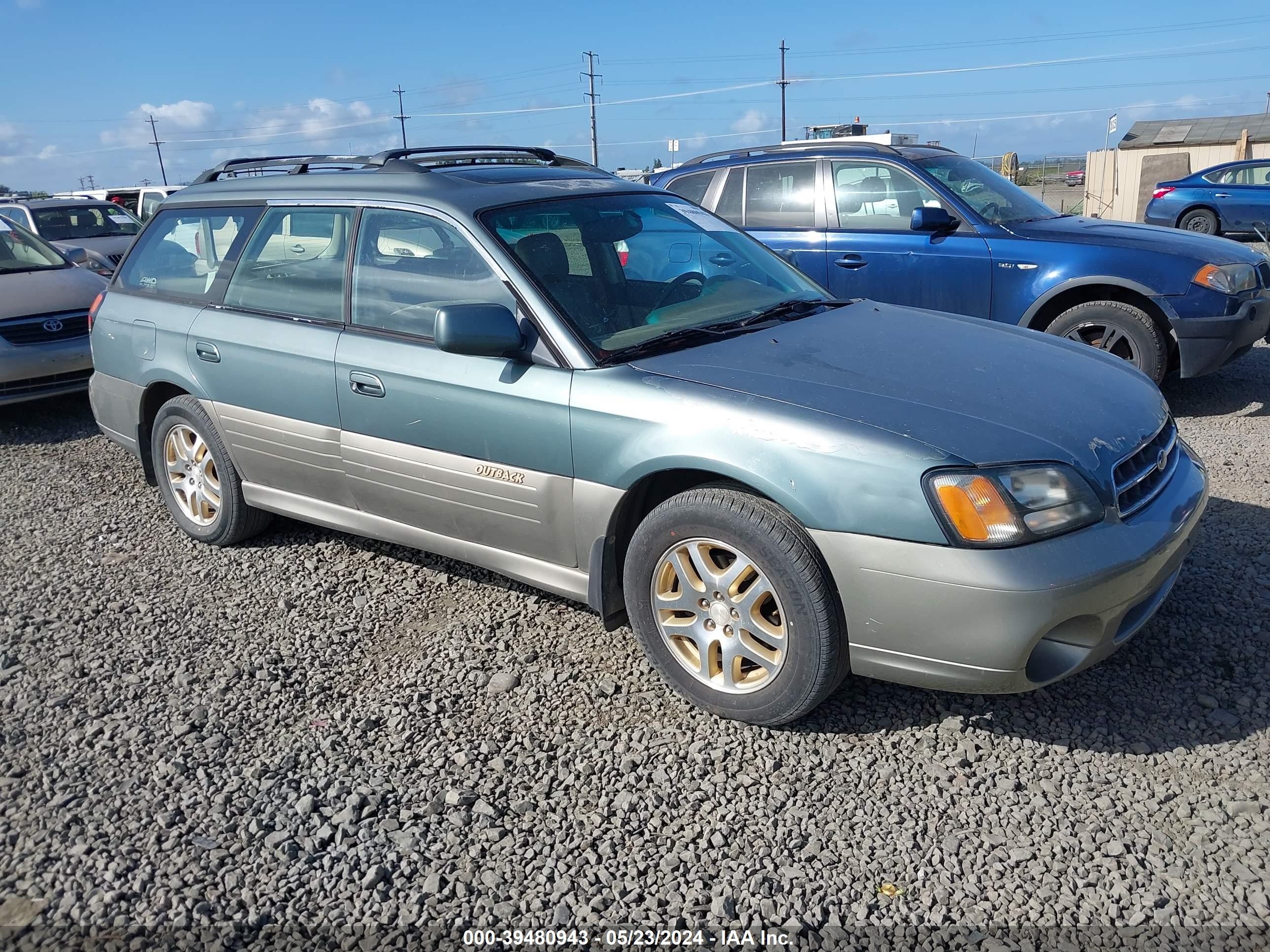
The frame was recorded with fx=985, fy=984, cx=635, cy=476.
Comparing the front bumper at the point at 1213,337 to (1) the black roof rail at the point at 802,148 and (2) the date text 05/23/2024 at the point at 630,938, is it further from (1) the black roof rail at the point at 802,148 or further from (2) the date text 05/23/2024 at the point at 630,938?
(2) the date text 05/23/2024 at the point at 630,938

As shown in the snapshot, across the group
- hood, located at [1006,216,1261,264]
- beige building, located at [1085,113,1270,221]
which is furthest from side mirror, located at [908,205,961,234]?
beige building, located at [1085,113,1270,221]

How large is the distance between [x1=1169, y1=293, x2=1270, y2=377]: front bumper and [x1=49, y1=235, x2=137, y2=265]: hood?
13222 mm

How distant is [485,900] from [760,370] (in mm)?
1781

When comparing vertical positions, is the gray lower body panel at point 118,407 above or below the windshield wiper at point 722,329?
below

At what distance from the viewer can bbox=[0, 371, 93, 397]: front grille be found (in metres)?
7.25

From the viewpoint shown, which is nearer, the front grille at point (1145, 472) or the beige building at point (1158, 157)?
the front grille at point (1145, 472)

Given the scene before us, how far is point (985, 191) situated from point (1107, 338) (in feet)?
4.92

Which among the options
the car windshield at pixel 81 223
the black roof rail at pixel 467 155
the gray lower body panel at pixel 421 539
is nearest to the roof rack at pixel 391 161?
the black roof rail at pixel 467 155

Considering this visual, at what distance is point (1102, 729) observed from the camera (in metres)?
3.09

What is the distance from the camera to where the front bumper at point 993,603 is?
268 centimetres

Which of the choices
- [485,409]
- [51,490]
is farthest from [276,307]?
[51,490]

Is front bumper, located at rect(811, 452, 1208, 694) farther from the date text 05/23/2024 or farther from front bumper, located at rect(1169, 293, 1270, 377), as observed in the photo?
front bumper, located at rect(1169, 293, 1270, 377)

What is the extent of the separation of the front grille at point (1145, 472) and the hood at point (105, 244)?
14.0m

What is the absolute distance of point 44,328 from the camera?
744 cm
